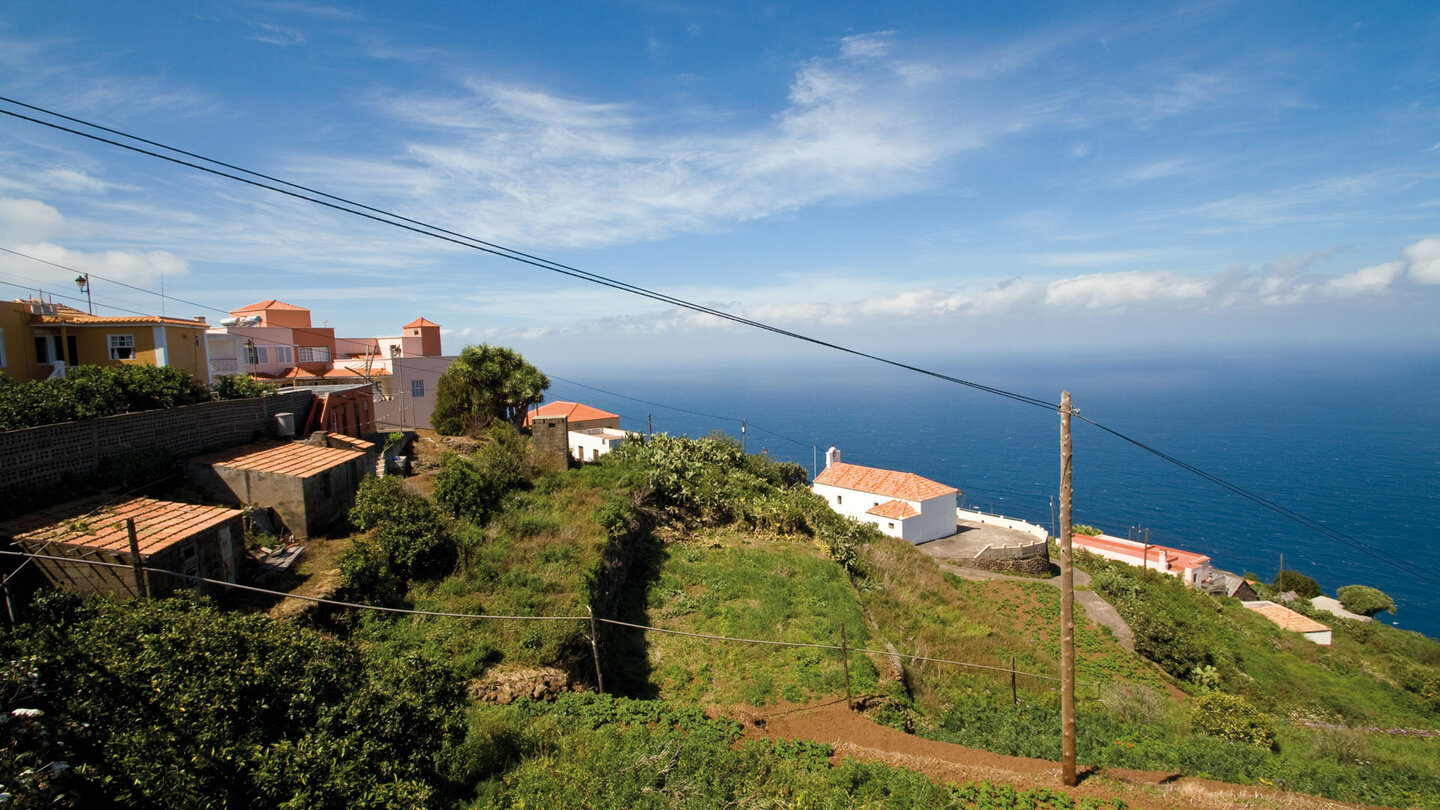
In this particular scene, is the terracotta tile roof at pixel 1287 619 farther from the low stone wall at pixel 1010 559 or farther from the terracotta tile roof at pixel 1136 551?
the low stone wall at pixel 1010 559

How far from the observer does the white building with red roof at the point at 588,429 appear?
1675 inches

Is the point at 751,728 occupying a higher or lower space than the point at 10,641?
lower

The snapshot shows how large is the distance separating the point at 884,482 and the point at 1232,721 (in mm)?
24957

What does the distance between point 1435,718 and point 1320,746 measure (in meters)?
15.1

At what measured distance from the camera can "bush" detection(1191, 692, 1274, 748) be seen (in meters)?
16.3

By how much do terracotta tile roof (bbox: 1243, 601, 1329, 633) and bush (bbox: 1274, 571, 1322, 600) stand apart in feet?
57.2

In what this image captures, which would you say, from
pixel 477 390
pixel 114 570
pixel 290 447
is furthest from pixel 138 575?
pixel 477 390

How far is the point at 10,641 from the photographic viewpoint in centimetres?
755

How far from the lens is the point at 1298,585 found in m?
54.5

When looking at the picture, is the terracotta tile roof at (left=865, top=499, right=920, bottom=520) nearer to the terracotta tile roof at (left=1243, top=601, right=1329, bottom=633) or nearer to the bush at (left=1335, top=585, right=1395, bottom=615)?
the terracotta tile roof at (left=1243, top=601, right=1329, bottom=633)

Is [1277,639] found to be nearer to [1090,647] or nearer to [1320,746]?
[1090,647]

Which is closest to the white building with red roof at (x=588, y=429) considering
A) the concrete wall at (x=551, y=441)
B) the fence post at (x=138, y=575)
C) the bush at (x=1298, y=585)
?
the concrete wall at (x=551, y=441)

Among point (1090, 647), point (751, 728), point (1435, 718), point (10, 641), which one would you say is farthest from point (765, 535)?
point (1435, 718)

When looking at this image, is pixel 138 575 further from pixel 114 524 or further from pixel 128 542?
pixel 114 524
